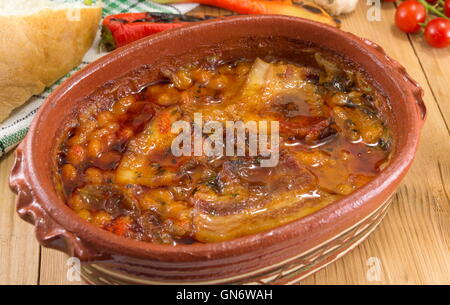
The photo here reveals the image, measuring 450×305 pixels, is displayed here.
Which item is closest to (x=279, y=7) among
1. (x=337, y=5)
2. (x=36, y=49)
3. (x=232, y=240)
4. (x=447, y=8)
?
(x=337, y=5)

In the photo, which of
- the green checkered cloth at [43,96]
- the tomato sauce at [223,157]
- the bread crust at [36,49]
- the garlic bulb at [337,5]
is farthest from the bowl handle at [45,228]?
the garlic bulb at [337,5]

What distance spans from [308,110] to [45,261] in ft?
4.03

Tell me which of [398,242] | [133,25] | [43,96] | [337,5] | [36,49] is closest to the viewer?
[398,242]

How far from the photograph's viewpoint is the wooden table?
A: 229 cm

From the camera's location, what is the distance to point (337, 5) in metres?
3.48

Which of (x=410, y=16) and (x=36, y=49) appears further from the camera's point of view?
(x=410, y=16)

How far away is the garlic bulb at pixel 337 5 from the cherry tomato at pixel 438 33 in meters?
0.46

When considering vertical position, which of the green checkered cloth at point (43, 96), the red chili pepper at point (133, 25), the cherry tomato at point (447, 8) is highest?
the cherry tomato at point (447, 8)

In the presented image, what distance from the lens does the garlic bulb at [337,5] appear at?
3471 mm

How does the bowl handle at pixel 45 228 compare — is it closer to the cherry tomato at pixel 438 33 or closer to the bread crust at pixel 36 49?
the bread crust at pixel 36 49

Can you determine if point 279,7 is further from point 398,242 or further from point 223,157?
point 398,242

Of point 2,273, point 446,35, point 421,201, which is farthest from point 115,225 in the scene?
point 446,35

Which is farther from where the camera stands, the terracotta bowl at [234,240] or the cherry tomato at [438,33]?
the cherry tomato at [438,33]

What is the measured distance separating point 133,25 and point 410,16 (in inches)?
62.5
